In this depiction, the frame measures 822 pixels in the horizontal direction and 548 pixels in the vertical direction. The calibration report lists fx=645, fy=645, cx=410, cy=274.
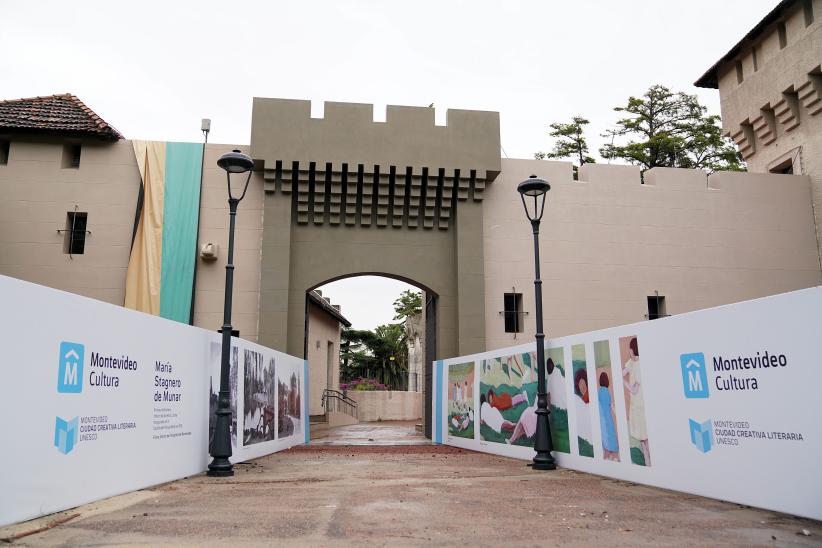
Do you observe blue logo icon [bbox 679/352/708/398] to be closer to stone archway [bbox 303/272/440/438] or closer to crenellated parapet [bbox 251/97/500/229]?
stone archway [bbox 303/272/440/438]

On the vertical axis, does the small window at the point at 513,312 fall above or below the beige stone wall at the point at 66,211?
below

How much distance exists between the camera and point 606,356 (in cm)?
841

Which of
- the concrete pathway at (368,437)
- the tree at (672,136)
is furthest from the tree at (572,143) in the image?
the concrete pathway at (368,437)

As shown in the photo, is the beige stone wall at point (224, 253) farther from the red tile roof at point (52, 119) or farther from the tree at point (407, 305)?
the tree at point (407, 305)

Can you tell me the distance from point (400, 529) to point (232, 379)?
5.08 m

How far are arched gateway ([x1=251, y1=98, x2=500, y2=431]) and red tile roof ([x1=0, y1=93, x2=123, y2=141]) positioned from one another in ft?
11.9

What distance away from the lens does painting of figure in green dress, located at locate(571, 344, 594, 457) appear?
8758 mm

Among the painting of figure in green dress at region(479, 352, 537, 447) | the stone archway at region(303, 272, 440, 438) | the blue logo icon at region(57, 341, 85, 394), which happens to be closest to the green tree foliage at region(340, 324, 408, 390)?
the stone archway at region(303, 272, 440, 438)

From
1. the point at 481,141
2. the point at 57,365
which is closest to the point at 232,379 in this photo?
the point at 57,365

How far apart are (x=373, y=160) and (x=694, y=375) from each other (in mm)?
10328

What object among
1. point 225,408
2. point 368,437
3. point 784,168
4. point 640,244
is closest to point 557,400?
point 225,408

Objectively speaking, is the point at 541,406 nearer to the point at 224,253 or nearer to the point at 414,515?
the point at 414,515

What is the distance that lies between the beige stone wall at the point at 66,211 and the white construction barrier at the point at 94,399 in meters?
7.02

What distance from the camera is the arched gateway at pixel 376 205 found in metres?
15.4
